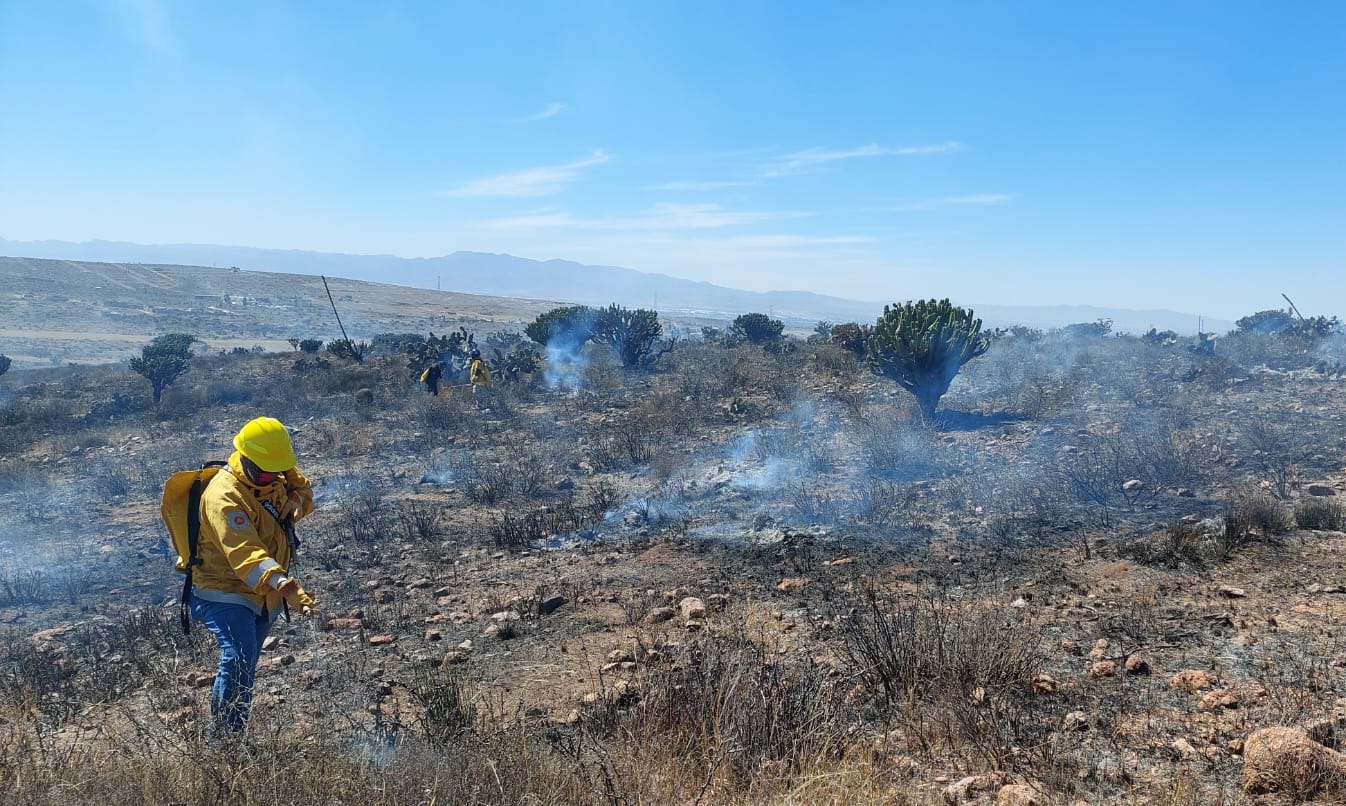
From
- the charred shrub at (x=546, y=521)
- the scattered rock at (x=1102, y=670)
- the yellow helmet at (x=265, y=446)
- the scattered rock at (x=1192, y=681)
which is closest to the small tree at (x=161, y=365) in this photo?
the charred shrub at (x=546, y=521)

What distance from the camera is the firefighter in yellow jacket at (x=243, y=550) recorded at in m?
3.33

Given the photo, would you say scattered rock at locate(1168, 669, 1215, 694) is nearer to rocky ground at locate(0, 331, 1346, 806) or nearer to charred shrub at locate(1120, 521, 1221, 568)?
rocky ground at locate(0, 331, 1346, 806)

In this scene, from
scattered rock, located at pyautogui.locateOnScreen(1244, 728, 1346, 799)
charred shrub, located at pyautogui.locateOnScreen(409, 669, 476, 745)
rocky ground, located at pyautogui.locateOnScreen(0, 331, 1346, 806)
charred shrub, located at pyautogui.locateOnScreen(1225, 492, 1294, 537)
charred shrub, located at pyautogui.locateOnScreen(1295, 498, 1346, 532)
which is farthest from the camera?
charred shrub, located at pyautogui.locateOnScreen(1295, 498, 1346, 532)

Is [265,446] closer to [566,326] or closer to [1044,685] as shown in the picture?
[1044,685]

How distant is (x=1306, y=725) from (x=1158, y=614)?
1575mm

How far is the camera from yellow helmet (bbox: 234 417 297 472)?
3.46 m

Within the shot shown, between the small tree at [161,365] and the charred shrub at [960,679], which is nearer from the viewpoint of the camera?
the charred shrub at [960,679]

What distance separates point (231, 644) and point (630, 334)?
57.9 ft

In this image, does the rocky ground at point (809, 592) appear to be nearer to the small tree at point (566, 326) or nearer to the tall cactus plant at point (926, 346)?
the tall cactus plant at point (926, 346)

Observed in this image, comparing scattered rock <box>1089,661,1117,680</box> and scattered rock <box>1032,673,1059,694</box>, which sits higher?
scattered rock <box>1089,661,1117,680</box>

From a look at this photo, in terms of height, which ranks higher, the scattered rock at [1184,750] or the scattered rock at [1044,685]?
the scattered rock at [1184,750]

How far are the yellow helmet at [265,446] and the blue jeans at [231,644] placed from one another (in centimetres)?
69

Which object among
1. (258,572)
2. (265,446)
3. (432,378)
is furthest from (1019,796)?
(432,378)

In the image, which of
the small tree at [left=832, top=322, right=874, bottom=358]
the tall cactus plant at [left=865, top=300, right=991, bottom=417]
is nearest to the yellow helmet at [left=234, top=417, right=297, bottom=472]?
the tall cactus plant at [left=865, top=300, right=991, bottom=417]
